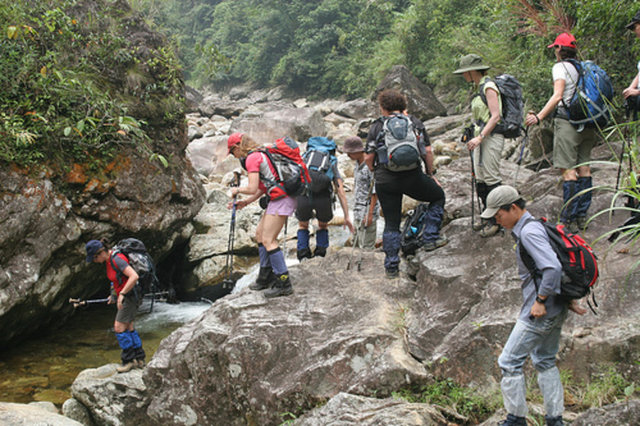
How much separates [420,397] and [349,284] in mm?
1900

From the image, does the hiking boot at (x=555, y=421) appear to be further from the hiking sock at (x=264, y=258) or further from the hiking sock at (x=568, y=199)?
the hiking sock at (x=264, y=258)

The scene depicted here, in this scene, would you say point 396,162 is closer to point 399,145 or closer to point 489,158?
A: point 399,145

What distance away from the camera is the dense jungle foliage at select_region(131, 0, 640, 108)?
28.9 feet

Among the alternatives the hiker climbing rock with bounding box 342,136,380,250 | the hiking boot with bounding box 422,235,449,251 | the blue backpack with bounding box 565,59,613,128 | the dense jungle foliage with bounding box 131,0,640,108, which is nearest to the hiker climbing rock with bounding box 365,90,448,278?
the hiking boot with bounding box 422,235,449,251

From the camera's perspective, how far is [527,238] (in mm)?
3400

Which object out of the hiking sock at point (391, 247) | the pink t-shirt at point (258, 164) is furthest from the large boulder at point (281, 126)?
the hiking sock at point (391, 247)

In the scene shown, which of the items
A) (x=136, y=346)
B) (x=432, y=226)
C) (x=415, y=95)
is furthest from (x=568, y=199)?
(x=415, y=95)

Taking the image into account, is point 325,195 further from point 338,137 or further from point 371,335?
point 338,137

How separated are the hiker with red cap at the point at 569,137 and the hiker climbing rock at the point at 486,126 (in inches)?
13.1

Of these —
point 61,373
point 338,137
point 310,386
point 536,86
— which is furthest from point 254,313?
point 338,137

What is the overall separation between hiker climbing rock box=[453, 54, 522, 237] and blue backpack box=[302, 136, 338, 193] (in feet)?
6.77

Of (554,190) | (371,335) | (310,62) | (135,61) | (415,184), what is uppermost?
(310,62)

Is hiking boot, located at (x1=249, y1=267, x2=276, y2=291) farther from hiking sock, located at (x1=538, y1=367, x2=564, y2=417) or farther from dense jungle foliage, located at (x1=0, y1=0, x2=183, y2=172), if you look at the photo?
dense jungle foliage, located at (x1=0, y1=0, x2=183, y2=172)

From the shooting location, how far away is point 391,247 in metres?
5.72
